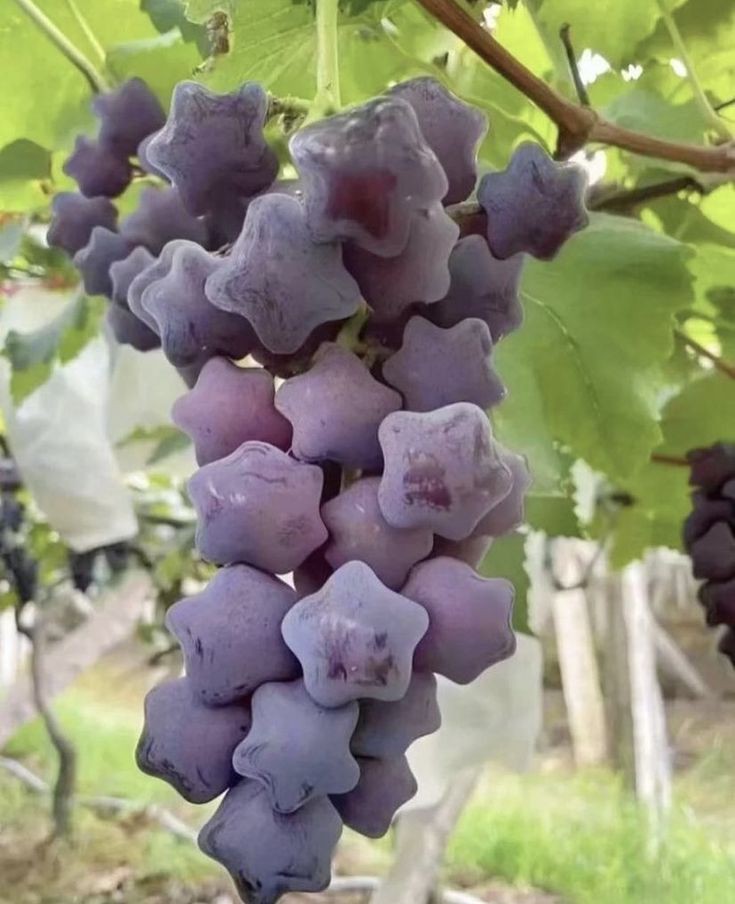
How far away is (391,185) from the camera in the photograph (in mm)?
222

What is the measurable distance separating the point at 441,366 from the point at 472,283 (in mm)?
29

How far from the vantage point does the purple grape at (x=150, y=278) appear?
0.92 ft

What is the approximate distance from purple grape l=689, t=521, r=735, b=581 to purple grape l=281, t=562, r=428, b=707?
312 millimetres

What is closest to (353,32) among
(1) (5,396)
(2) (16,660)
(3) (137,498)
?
(1) (5,396)

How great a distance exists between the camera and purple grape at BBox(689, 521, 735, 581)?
502mm

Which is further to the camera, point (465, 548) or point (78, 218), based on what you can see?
point (78, 218)

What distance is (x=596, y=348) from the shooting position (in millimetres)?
467

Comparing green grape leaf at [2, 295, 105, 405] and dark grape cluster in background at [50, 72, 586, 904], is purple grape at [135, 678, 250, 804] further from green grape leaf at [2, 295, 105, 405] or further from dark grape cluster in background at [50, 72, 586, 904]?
green grape leaf at [2, 295, 105, 405]

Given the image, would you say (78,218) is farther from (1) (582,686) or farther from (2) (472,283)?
(1) (582,686)

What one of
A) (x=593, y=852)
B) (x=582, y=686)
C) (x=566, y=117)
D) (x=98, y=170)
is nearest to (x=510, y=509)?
(x=566, y=117)

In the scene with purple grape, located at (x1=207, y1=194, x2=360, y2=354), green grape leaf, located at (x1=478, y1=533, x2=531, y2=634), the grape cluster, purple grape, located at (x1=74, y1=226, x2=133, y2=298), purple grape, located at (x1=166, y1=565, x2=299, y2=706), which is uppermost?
purple grape, located at (x1=207, y1=194, x2=360, y2=354)

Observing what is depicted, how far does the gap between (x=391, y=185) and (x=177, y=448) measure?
2.37 ft

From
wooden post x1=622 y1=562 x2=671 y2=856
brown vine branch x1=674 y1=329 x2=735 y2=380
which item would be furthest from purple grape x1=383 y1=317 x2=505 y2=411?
wooden post x1=622 y1=562 x2=671 y2=856

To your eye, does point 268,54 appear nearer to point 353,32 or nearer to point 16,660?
point 353,32
